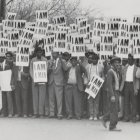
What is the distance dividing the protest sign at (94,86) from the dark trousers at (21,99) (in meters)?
2.00

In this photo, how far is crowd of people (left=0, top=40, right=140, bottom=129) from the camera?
694 inches

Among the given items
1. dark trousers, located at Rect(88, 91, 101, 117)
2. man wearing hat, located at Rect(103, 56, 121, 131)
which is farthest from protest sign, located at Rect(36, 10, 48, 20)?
man wearing hat, located at Rect(103, 56, 121, 131)

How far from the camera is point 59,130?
51.1ft

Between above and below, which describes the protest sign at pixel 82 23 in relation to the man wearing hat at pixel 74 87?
above

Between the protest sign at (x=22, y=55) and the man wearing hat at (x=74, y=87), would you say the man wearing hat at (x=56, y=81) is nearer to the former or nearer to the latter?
the man wearing hat at (x=74, y=87)

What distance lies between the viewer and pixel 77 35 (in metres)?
17.9

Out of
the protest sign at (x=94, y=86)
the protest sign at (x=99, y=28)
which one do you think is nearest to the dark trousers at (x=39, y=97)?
the protest sign at (x=94, y=86)

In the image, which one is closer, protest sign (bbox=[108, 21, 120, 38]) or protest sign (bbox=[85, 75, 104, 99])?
protest sign (bbox=[85, 75, 104, 99])

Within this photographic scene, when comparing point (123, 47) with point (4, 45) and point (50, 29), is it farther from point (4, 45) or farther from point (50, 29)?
point (4, 45)

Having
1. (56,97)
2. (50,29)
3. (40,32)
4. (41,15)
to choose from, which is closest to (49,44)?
(40,32)

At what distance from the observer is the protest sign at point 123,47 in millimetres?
17453

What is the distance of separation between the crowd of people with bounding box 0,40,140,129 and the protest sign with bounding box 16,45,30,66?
246 mm

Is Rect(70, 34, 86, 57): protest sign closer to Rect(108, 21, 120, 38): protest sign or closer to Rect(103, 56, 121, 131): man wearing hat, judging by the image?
Rect(108, 21, 120, 38): protest sign

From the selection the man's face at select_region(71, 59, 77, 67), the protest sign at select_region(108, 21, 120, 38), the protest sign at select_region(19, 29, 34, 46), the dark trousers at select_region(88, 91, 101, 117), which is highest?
the protest sign at select_region(108, 21, 120, 38)
